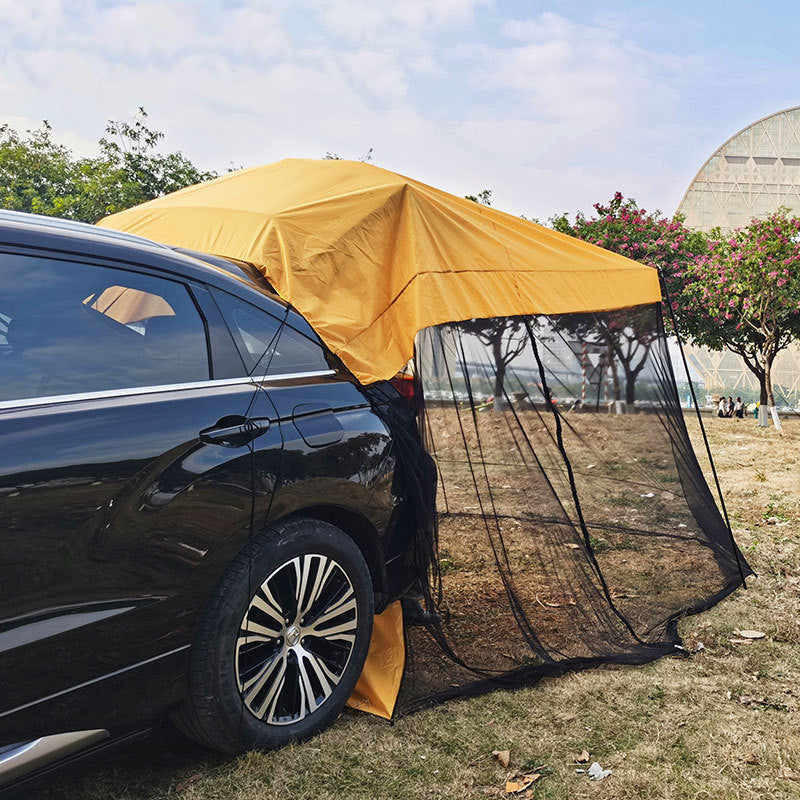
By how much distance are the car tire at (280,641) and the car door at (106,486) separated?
3.8 inches

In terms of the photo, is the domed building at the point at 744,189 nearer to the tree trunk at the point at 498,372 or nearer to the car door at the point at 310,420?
the tree trunk at the point at 498,372

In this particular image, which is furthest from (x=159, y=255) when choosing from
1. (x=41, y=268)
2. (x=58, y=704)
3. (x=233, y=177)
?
(x=233, y=177)

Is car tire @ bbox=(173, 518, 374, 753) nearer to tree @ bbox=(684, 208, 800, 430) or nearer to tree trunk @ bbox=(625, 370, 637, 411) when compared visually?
tree trunk @ bbox=(625, 370, 637, 411)

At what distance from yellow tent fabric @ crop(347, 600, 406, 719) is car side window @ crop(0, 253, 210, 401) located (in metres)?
1.44

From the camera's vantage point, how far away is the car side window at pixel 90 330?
2092 millimetres

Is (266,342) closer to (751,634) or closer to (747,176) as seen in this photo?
(751,634)

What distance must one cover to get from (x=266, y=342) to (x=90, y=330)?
0.69m

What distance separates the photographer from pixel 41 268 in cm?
219

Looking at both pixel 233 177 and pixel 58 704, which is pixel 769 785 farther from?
pixel 233 177

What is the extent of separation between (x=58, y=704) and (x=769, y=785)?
229cm

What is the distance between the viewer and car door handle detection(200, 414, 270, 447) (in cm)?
240

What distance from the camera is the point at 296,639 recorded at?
8.84 feet

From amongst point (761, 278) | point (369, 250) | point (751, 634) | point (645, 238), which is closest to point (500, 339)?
point (369, 250)

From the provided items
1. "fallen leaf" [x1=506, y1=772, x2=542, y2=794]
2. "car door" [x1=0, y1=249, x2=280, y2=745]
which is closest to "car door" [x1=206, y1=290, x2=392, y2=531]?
"car door" [x1=0, y1=249, x2=280, y2=745]
